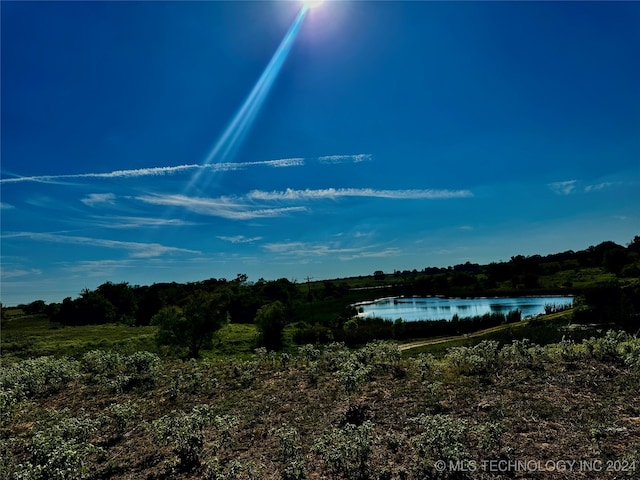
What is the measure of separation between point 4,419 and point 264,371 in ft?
25.4

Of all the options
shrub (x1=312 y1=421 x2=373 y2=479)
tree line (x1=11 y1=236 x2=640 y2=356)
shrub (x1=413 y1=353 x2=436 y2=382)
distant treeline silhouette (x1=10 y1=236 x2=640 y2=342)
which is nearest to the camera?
shrub (x1=312 y1=421 x2=373 y2=479)

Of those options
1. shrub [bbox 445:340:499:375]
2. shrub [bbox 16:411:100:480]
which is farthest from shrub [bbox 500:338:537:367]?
shrub [bbox 16:411:100:480]

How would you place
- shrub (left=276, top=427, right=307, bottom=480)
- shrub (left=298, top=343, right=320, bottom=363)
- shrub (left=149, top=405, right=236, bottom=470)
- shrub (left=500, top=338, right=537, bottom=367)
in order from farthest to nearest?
shrub (left=298, top=343, right=320, bottom=363) < shrub (left=500, top=338, right=537, bottom=367) < shrub (left=149, top=405, right=236, bottom=470) < shrub (left=276, top=427, right=307, bottom=480)

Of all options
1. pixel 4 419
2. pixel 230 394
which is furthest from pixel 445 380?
pixel 4 419

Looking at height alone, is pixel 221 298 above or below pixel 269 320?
above

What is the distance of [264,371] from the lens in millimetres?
13461

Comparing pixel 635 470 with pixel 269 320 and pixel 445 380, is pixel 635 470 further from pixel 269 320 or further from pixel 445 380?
pixel 269 320

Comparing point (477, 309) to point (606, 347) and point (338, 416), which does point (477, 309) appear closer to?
point (606, 347)

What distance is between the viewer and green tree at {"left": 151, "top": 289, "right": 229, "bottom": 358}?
34.0m

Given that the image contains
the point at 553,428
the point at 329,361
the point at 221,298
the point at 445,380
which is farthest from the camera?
the point at 221,298

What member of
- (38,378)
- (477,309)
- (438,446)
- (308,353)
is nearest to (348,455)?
(438,446)

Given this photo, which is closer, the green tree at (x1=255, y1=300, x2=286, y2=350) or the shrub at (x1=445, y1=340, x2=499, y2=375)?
the shrub at (x1=445, y1=340, x2=499, y2=375)

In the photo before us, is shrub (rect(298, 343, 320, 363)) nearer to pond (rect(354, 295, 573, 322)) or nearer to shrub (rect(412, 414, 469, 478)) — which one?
shrub (rect(412, 414, 469, 478))

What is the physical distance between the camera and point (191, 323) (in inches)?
1364
